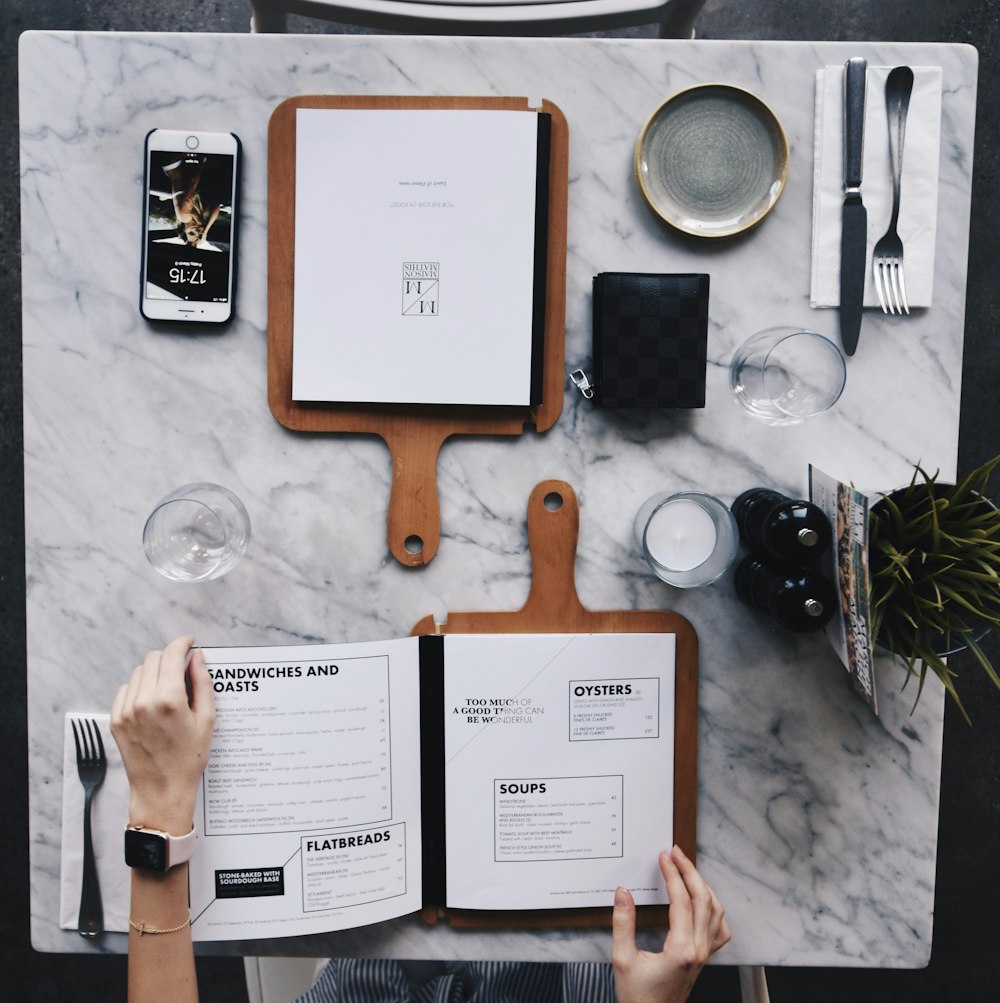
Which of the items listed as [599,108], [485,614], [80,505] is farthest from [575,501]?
[80,505]

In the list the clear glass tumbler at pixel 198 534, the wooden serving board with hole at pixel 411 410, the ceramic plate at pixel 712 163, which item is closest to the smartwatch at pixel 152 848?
the clear glass tumbler at pixel 198 534

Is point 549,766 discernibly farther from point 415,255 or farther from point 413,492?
point 415,255

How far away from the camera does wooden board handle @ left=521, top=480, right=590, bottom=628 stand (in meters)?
1.00

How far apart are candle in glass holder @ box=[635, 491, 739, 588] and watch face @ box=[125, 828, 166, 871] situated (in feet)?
2.09

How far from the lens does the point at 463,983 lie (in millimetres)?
1134

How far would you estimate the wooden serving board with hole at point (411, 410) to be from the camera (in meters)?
0.98

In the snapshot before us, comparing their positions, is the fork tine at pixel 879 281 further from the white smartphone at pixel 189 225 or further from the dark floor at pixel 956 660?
the white smartphone at pixel 189 225

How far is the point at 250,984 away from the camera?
1.11m

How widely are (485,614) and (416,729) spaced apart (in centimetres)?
16

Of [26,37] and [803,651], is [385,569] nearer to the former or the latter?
[803,651]

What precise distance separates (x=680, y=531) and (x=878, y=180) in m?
0.49

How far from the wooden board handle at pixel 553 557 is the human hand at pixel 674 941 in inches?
12.6

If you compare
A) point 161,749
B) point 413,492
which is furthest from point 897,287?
point 161,749

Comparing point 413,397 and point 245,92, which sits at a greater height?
point 245,92
